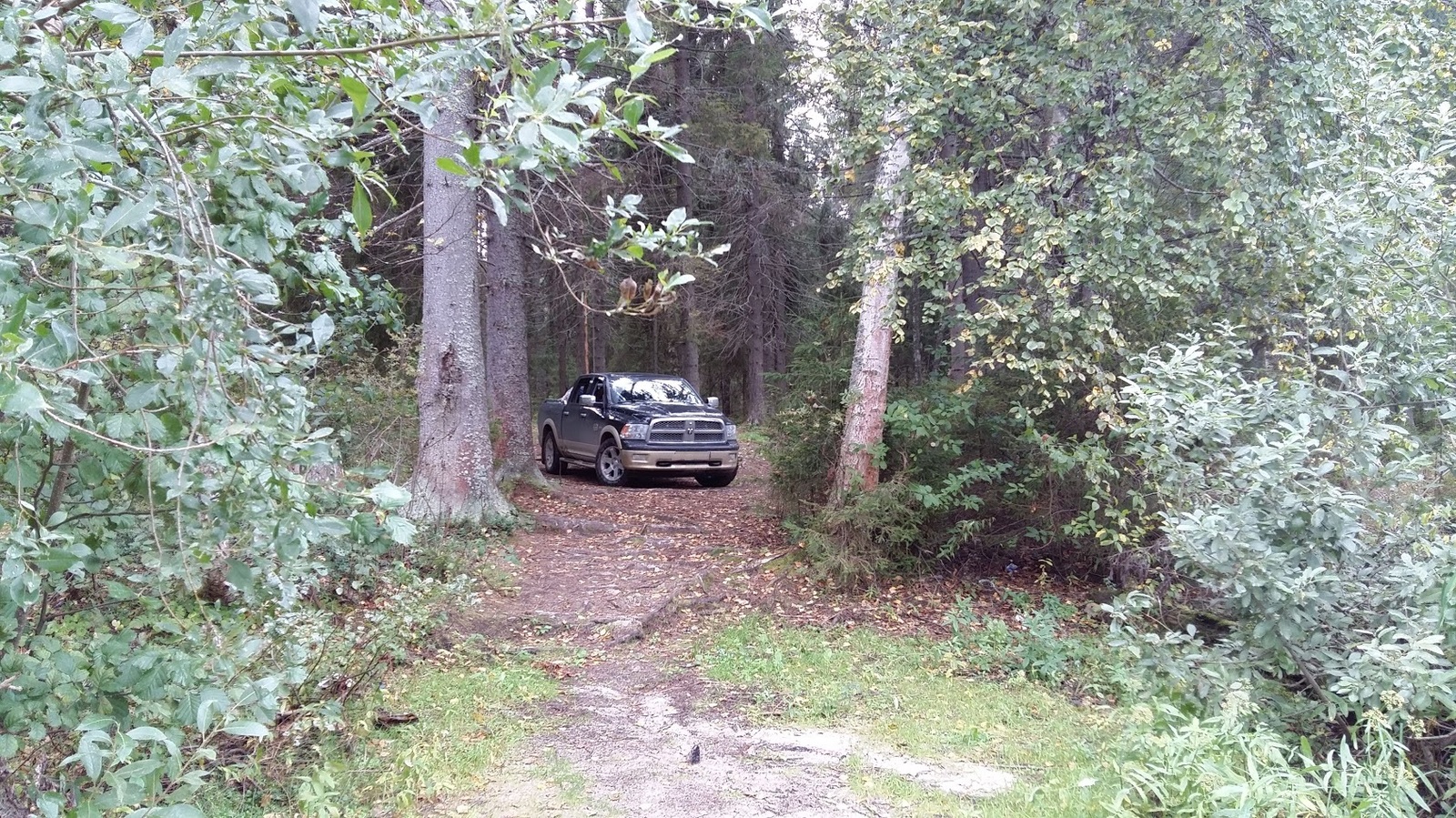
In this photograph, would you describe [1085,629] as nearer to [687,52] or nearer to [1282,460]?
[1282,460]

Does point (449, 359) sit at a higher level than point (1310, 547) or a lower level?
higher

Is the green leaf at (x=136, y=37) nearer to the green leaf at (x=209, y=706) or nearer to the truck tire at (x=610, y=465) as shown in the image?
the green leaf at (x=209, y=706)

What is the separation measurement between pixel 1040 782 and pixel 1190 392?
2077mm

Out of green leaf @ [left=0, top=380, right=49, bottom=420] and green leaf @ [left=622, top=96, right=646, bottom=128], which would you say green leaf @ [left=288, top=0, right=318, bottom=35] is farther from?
green leaf @ [left=0, top=380, right=49, bottom=420]

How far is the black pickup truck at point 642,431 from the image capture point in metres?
13.7

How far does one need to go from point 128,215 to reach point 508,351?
1060cm

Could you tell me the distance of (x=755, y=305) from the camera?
22.7 meters

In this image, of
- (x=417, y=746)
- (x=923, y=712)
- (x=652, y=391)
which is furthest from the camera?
Result: (x=652, y=391)

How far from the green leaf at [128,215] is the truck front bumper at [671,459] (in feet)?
37.9

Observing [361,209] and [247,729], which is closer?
[247,729]

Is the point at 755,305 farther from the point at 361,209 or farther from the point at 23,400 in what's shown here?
the point at 23,400

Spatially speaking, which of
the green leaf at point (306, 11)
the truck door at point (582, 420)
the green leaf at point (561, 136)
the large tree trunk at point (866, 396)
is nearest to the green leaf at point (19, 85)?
the green leaf at point (306, 11)

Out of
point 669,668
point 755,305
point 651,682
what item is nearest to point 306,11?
point 651,682

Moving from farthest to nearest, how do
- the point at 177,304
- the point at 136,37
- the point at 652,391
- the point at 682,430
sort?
the point at 652,391 → the point at 682,430 → the point at 177,304 → the point at 136,37
